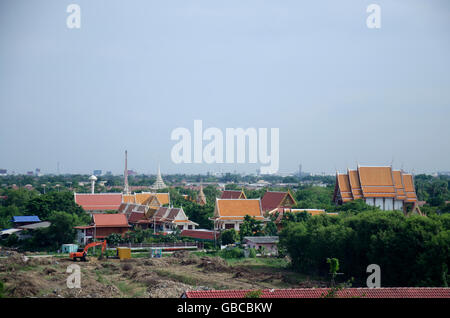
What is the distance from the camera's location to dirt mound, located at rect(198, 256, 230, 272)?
31.4m

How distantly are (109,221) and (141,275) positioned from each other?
15.4m

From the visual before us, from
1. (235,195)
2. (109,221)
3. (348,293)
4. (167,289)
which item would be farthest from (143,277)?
(235,195)

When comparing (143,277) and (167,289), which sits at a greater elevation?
(167,289)

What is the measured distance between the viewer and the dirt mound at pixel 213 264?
31438mm

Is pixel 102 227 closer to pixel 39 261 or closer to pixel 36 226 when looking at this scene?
pixel 36 226

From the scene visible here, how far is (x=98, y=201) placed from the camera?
56625 millimetres

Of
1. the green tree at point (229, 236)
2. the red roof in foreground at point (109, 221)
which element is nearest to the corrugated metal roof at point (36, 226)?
the red roof in foreground at point (109, 221)

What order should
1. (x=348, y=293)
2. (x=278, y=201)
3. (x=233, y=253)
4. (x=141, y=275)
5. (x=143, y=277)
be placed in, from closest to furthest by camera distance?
(x=348, y=293) → (x=143, y=277) → (x=141, y=275) → (x=233, y=253) → (x=278, y=201)

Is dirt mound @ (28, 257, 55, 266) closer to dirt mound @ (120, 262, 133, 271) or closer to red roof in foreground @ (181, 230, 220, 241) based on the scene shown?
dirt mound @ (120, 262, 133, 271)

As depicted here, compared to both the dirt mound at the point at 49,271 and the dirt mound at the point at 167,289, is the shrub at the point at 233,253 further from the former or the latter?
the dirt mound at the point at 49,271

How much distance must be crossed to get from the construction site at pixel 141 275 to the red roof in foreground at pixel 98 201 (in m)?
18.8

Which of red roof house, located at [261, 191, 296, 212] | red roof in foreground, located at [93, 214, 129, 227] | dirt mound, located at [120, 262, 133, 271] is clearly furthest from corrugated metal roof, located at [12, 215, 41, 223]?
red roof house, located at [261, 191, 296, 212]
